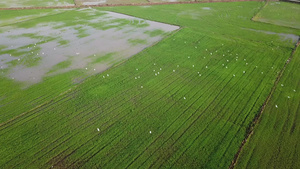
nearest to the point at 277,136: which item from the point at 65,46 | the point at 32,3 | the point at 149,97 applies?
the point at 149,97

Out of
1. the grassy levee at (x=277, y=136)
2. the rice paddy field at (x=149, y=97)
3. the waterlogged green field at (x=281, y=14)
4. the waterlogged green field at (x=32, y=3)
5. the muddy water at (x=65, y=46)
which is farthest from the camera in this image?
the waterlogged green field at (x=32, y=3)

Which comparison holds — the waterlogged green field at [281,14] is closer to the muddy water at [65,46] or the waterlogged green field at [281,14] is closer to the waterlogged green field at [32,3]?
the muddy water at [65,46]

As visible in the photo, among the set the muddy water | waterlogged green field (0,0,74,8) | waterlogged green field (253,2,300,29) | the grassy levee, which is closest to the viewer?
the grassy levee

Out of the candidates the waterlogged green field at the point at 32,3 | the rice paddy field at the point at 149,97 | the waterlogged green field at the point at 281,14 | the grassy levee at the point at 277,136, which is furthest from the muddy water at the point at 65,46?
the waterlogged green field at the point at 281,14

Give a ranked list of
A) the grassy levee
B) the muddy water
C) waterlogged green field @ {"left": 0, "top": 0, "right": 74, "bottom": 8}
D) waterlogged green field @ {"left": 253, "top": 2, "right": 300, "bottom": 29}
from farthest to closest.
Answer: waterlogged green field @ {"left": 0, "top": 0, "right": 74, "bottom": 8} → waterlogged green field @ {"left": 253, "top": 2, "right": 300, "bottom": 29} → the muddy water → the grassy levee

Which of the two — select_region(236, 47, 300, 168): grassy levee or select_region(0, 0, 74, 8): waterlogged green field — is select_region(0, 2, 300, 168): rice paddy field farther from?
select_region(0, 0, 74, 8): waterlogged green field

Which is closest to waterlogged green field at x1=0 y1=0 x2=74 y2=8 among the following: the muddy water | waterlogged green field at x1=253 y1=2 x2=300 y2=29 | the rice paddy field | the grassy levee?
the muddy water
